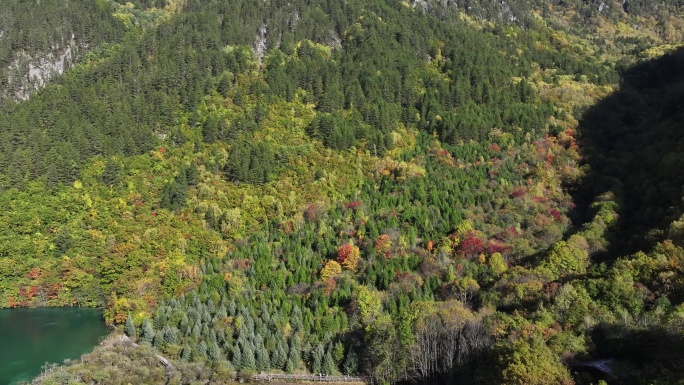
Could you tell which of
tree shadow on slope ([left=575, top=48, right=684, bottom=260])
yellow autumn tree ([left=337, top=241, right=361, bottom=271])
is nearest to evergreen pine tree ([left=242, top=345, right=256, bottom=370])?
yellow autumn tree ([left=337, top=241, right=361, bottom=271])

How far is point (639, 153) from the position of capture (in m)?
112

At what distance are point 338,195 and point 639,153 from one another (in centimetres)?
6487

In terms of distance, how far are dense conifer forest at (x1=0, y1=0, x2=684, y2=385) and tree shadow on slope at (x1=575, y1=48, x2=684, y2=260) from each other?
2.15ft

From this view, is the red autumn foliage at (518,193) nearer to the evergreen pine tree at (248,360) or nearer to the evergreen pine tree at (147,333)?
the evergreen pine tree at (248,360)

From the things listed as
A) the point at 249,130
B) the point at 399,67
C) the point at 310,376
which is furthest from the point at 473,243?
the point at 399,67

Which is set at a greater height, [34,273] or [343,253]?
[343,253]

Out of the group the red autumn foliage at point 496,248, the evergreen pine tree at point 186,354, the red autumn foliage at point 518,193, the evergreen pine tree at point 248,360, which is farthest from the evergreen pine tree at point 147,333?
the red autumn foliage at point 518,193

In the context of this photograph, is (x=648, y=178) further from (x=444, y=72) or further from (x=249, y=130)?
(x=249, y=130)

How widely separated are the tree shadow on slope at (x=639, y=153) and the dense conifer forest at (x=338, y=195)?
655mm

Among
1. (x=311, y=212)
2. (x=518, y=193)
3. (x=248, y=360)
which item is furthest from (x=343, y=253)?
(x=518, y=193)

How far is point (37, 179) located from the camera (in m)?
104

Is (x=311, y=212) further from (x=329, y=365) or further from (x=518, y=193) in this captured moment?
(x=329, y=365)

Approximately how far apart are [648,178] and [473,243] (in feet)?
134

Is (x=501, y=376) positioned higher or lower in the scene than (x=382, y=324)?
lower
